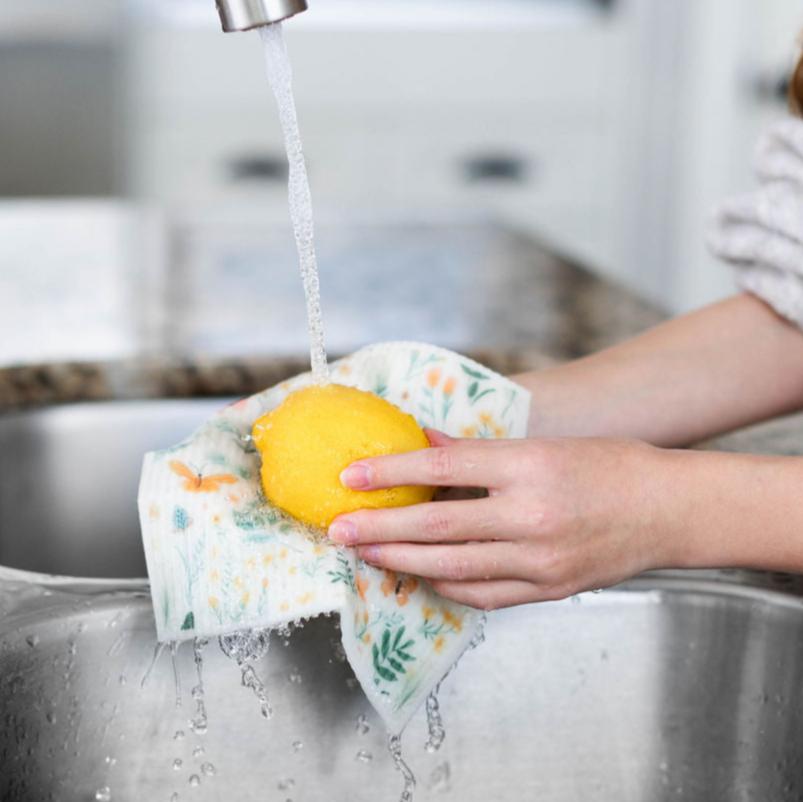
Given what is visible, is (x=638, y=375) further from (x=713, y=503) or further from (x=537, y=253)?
(x=537, y=253)

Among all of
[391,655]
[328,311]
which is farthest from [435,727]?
[328,311]

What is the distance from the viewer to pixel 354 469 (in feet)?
1.92

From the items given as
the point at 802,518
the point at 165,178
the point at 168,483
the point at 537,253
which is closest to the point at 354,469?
the point at 168,483

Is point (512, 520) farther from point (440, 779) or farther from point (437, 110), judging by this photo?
point (437, 110)

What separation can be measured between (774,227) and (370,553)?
0.40 metres

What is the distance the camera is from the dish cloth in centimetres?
83

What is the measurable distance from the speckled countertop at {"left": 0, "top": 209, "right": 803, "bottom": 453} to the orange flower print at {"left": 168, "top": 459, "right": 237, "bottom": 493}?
411mm

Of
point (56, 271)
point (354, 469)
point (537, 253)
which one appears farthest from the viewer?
point (537, 253)

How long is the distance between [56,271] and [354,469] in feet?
3.32

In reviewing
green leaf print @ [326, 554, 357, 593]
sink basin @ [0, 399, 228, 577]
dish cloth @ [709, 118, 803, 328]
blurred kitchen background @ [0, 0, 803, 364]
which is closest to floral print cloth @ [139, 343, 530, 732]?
green leaf print @ [326, 554, 357, 593]

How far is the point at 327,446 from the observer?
0.62 metres

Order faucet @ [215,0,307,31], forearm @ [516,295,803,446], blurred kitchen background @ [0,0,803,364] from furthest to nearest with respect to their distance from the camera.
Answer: blurred kitchen background @ [0,0,803,364]
forearm @ [516,295,803,446]
faucet @ [215,0,307,31]

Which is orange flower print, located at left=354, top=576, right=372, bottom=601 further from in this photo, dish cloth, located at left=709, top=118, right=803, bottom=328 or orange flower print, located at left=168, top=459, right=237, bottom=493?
dish cloth, located at left=709, top=118, right=803, bottom=328

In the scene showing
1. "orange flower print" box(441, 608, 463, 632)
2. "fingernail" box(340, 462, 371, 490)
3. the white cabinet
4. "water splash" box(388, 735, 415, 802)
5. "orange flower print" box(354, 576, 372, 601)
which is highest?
"fingernail" box(340, 462, 371, 490)
